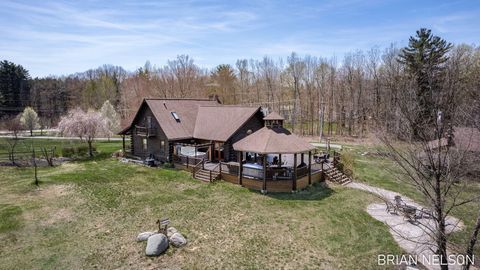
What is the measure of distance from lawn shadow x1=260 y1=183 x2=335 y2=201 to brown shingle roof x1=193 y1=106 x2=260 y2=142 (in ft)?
22.4

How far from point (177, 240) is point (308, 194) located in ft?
32.0

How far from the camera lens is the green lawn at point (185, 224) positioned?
11195 millimetres

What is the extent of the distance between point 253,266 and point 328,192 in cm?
1016

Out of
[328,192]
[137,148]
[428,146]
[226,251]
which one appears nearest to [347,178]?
[328,192]

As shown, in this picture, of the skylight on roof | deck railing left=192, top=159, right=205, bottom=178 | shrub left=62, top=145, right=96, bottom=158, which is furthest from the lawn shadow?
shrub left=62, top=145, right=96, bottom=158

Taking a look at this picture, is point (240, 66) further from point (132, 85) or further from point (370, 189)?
point (370, 189)

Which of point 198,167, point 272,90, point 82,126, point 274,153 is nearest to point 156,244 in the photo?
point 274,153

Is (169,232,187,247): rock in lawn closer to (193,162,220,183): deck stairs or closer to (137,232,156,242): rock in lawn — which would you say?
(137,232,156,242): rock in lawn

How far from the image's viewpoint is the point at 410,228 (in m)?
14.0

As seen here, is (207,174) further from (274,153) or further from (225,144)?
(274,153)

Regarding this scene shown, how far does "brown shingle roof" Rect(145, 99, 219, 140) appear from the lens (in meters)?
25.4

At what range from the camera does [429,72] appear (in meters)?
7.40

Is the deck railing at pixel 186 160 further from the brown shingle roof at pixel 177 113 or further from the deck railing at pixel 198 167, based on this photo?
the brown shingle roof at pixel 177 113

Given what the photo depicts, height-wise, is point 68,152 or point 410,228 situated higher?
point 68,152
